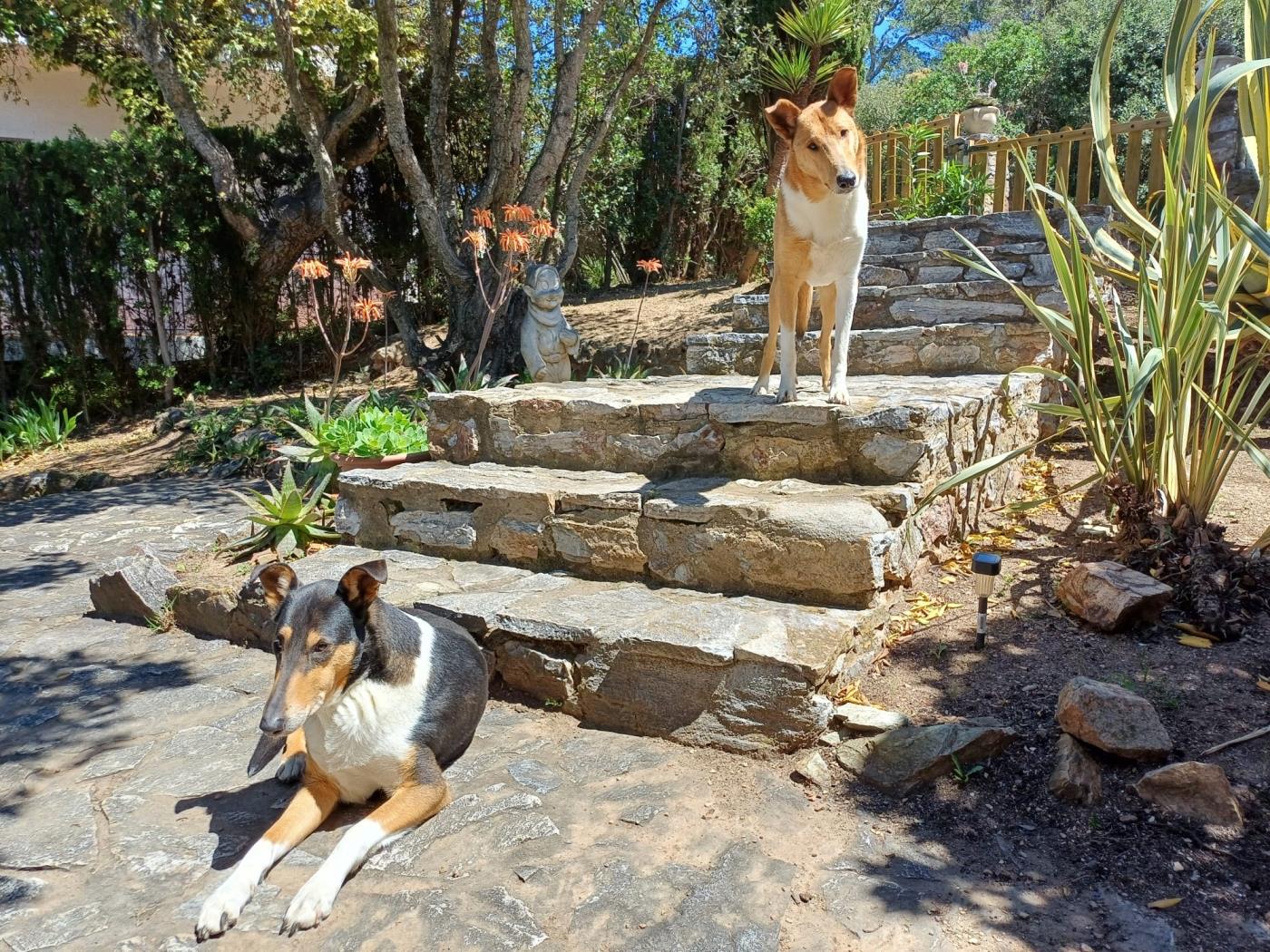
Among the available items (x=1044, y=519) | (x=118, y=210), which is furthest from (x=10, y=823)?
(x=118, y=210)

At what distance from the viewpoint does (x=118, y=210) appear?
9414 mm

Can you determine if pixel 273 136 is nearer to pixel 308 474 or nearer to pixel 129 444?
pixel 129 444

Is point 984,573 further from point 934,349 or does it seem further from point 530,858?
point 934,349

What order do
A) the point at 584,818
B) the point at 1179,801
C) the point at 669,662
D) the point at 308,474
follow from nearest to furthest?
the point at 1179,801, the point at 584,818, the point at 669,662, the point at 308,474

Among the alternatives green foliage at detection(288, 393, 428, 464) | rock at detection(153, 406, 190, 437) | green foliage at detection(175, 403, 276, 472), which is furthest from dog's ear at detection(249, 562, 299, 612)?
rock at detection(153, 406, 190, 437)

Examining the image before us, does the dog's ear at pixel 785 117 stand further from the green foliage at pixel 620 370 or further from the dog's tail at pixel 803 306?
the green foliage at pixel 620 370

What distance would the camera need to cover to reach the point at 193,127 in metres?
8.83

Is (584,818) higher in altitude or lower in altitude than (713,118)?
lower

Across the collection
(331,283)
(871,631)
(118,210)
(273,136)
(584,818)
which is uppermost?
(273,136)

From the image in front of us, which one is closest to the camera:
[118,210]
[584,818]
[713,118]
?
[584,818]

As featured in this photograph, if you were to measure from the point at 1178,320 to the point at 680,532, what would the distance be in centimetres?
213

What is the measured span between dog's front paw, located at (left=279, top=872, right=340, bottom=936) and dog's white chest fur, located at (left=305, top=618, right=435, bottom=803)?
0.32 m

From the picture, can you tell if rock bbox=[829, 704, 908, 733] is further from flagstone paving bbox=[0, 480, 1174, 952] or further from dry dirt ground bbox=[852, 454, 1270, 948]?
flagstone paving bbox=[0, 480, 1174, 952]

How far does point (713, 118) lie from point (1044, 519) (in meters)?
9.95
